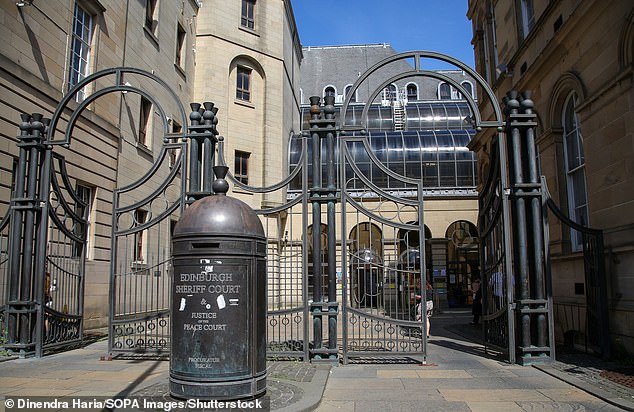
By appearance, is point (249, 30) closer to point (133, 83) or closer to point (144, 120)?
point (144, 120)

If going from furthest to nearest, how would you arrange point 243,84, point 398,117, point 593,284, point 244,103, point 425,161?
point 398,117 → point 425,161 → point 243,84 → point 244,103 → point 593,284

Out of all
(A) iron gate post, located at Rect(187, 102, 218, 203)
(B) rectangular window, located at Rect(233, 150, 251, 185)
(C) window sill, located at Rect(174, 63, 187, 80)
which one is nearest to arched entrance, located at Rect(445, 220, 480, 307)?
(B) rectangular window, located at Rect(233, 150, 251, 185)

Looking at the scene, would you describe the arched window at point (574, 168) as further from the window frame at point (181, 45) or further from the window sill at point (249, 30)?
the window sill at point (249, 30)

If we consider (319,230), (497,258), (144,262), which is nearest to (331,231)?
(319,230)

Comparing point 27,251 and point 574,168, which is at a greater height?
point 574,168

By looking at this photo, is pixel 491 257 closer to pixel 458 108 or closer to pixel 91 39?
pixel 91 39

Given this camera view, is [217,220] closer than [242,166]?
Yes

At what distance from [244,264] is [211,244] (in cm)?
45

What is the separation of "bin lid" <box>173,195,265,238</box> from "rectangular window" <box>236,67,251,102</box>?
24.0 meters

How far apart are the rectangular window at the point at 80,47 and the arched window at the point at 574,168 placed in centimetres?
1405

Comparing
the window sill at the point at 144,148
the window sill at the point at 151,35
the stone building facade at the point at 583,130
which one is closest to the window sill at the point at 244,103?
the window sill at the point at 151,35

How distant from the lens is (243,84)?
1176 inches

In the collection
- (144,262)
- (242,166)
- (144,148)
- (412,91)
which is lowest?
(144,262)

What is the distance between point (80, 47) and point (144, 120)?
5063 millimetres
